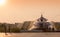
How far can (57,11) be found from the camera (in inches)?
112

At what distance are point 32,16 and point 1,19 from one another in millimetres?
472

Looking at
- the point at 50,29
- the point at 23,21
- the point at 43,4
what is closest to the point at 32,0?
the point at 43,4

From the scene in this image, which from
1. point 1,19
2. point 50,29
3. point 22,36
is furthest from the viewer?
point 1,19

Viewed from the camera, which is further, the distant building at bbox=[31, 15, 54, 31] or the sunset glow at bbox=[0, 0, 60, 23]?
the sunset glow at bbox=[0, 0, 60, 23]

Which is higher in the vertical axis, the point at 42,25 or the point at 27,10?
the point at 27,10

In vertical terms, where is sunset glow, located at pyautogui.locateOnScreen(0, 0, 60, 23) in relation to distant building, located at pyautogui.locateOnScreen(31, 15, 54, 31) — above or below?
above

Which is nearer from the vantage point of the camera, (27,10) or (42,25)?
(42,25)

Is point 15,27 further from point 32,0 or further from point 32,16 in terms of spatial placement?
point 32,0

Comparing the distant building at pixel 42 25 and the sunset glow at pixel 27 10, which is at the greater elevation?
the sunset glow at pixel 27 10

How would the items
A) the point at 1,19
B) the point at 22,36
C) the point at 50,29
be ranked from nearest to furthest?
the point at 22,36 < the point at 50,29 < the point at 1,19

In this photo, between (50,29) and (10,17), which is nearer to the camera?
(50,29)

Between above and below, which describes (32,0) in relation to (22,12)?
above

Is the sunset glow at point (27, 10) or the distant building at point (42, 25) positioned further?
the sunset glow at point (27, 10)

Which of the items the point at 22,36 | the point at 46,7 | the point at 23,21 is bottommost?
the point at 22,36
